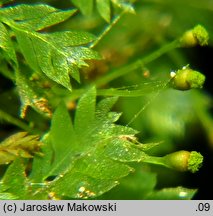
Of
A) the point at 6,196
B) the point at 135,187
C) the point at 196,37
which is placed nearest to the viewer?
the point at 6,196

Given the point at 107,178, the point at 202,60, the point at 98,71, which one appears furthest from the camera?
the point at 202,60

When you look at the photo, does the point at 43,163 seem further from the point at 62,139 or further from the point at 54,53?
the point at 54,53

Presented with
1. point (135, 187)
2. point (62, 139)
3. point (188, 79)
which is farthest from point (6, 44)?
point (135, 187)

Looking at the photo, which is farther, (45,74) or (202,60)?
(202,60)

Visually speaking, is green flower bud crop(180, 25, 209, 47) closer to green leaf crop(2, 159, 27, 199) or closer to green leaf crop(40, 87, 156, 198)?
green leaf crop(40, 87, 156, 198)

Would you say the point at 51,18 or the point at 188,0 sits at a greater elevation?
the point at 188,0

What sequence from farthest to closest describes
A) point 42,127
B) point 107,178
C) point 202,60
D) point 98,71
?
point 202,60, point 98,71, point 42,127, point 107,178

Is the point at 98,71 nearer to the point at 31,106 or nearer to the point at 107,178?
the point at 31,106

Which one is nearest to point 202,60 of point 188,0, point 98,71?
point 188,0
